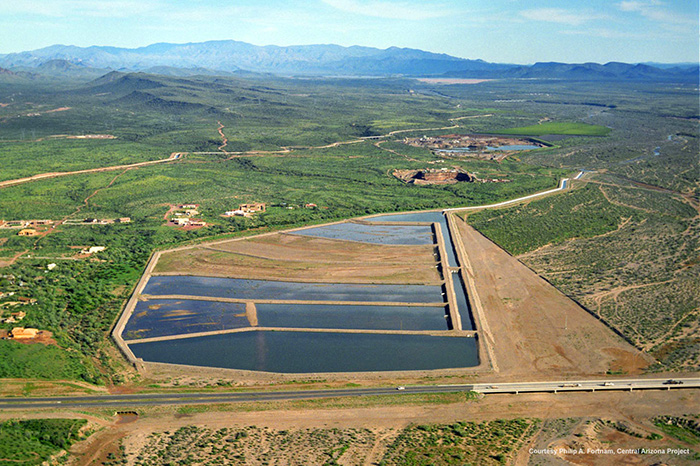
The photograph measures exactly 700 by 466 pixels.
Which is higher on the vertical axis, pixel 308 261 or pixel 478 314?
pixel 308 261

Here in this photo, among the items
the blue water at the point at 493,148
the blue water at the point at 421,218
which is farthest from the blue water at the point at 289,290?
the blue water at the point at 493,148

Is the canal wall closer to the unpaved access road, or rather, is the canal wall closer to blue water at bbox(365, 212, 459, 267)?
blue water at bbox(365, 212, 459, 267)

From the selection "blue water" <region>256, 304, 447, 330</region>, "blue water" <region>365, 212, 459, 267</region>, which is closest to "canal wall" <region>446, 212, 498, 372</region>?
"blue water" <region>256, 304, 447, 330</region>

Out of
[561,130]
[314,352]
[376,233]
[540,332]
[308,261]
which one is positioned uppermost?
[561,130]

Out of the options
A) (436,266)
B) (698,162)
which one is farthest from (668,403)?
(698,162)

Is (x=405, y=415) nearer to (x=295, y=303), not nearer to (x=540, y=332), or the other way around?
(x=540, y=332)

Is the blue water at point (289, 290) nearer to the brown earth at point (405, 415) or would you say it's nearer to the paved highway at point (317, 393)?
the paved highway at point (317, 393)

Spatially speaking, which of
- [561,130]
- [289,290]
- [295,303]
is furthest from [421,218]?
[561,130]

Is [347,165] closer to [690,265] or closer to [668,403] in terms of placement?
[690,265]
